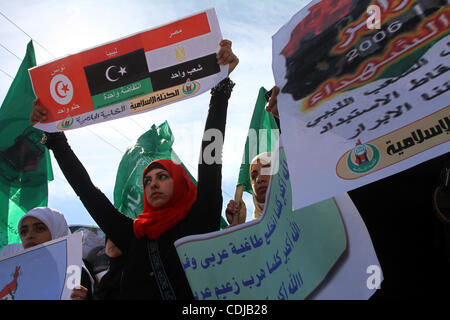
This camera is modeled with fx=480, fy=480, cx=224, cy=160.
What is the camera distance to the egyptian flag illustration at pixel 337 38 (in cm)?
146

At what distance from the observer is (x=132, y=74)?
2658mm

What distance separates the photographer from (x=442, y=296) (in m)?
1.35

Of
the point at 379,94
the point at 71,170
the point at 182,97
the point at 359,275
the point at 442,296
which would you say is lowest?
the point at 442,296

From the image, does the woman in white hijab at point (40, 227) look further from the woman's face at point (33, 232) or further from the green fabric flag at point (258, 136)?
the green fabric flag at point (258, 136)

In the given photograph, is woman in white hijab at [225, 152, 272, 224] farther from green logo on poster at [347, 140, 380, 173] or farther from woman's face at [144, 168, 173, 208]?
green logo on poster at [347, 140, 380, 173]

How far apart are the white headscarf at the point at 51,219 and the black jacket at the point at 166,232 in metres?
0.35

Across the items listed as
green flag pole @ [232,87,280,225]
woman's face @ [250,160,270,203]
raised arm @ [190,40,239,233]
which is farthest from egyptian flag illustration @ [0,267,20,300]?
green flag pole @ [232,87,280,225]

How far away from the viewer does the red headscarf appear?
85.3 inches

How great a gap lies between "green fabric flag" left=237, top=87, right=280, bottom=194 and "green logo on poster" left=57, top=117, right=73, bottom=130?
1.29 metres

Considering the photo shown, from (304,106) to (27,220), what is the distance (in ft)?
6.33

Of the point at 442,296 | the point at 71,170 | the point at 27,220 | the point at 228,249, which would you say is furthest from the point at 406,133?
the point at 27,220

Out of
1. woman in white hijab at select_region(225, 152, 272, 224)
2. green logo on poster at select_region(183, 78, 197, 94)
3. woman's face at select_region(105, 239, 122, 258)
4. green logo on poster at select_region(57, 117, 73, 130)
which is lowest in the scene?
woman's face at select_region(105, 239, 122, 258)

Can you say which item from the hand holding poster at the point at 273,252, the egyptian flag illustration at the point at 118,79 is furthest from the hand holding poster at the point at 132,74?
the hand holding poster at the point at 273,252
